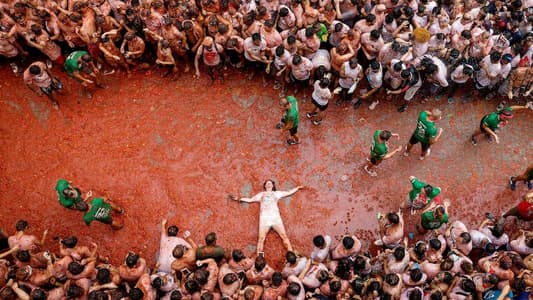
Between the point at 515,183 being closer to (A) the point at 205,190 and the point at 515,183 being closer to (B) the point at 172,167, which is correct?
(A) the point at 205,190

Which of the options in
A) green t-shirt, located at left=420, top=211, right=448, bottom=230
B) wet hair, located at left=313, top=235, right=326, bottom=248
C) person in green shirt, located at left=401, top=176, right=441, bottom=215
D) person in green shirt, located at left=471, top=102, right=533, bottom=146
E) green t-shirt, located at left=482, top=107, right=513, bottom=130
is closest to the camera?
wet hair, located at left=313, top=235, right=326, bottom=248

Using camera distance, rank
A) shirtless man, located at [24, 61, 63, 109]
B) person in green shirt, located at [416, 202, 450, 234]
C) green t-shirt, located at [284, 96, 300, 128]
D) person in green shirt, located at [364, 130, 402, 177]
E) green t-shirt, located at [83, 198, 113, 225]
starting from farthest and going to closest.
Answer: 1. shirtless man, located at [24, 61, 63, 109]
2. green t-shirt, located at [284, 96, 300, 128]
3. person in green shirt, located at [364, 130, 402, 177]
4. green t-shirt, located at [83, 198, 113, 225]
5. person in green shirt, located at [416, 202, 450, 234]

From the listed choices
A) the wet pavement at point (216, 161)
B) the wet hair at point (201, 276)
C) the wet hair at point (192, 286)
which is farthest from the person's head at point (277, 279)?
the wet pavement at point (216, 161)

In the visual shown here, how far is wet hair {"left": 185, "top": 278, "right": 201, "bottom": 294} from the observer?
7.97m

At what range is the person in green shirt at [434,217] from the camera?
8.71m

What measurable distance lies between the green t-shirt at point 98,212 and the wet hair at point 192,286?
7.95 ft

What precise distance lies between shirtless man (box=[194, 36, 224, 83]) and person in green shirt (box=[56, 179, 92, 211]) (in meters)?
4.25

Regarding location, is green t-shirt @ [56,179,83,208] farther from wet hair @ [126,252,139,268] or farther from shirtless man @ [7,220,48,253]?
wet hair @ [126,252,139,268]

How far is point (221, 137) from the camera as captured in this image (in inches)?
439

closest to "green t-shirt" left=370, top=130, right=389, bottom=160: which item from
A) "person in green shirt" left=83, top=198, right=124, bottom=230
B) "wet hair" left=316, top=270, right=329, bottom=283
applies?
"wet hair" left=316, top=270, right=329, bottom=283

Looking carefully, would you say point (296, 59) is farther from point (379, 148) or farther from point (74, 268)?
point (74, 268)

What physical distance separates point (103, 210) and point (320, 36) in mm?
6140

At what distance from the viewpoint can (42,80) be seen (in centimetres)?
1048

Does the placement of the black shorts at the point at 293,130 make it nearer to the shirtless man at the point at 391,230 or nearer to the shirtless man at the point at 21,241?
the shirtless man at the point at 391,230
